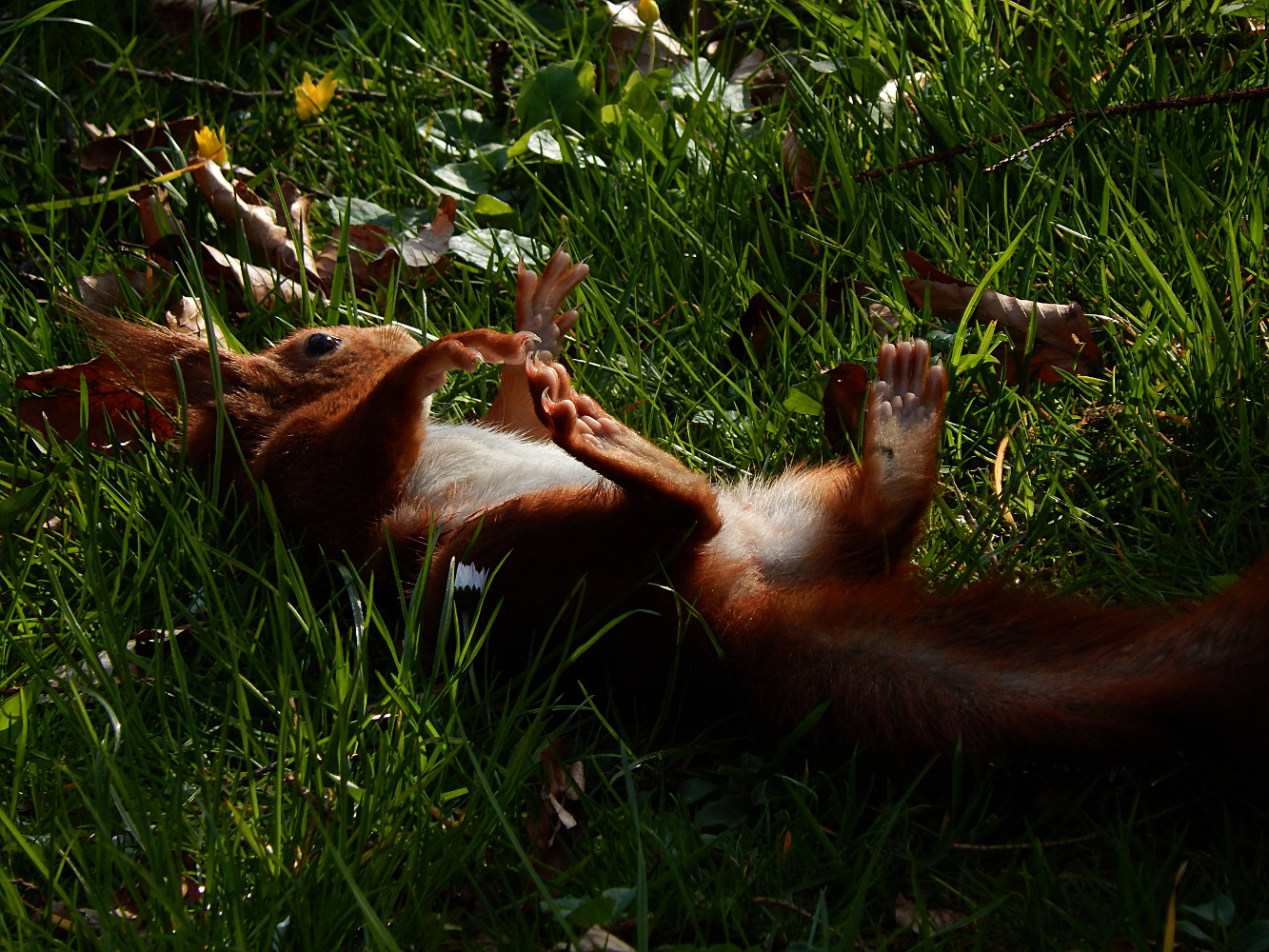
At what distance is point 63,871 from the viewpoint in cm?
218

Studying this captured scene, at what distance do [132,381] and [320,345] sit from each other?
0.55 m

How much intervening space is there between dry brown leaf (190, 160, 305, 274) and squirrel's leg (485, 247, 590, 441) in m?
0.86

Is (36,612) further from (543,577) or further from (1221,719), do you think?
(1221,719)

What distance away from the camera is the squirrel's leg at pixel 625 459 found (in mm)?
2441

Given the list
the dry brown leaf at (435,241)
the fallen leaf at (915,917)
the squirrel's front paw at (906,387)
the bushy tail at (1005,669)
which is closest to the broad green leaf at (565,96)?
the dry brown leaf at (435,241)

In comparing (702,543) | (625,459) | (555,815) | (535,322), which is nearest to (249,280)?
(535,322)

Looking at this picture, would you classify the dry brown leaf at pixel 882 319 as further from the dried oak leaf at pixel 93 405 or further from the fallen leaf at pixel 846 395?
the dried oak leaf at pixel 93 405

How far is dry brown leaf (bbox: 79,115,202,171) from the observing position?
160 inches

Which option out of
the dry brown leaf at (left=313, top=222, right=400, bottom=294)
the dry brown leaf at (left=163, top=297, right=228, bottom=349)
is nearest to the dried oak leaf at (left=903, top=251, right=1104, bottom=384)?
the dry brown leaf at (left=313, top=222, right=400, bottom=294)

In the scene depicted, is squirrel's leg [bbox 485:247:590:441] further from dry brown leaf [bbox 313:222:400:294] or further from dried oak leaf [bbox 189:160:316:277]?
dried oak leaf [bbox 189:160:316:277]

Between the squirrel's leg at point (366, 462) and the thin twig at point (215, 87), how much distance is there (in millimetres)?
1823

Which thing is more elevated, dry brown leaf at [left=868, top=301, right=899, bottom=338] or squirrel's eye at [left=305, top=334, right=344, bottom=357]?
dry brown leaf at [left=868, top=301, right=899, bottom=338]

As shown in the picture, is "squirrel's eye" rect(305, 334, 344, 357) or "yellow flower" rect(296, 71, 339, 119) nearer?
"squirrel's eye" rect(305, 334, 344, 357)

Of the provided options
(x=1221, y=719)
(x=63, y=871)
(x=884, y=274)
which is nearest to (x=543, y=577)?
(x=63, y=871)
